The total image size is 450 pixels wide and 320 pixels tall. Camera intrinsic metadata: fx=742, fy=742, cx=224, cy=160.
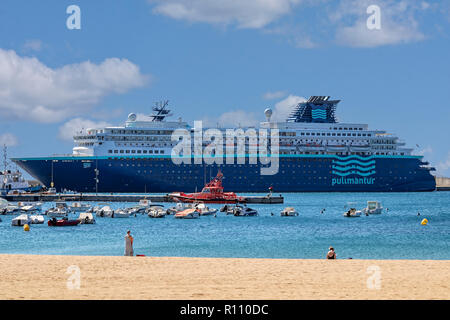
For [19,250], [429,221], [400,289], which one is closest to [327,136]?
[429,221]

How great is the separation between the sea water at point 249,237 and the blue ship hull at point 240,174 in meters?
31.0

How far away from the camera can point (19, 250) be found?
1176 inches

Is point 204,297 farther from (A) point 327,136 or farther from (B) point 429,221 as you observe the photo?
(A) point 327,136

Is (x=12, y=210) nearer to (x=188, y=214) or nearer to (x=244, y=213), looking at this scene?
(x=188, y=214)

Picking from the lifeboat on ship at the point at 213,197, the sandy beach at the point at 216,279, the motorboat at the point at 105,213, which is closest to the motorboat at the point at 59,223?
the motorboat at the point at 105,213

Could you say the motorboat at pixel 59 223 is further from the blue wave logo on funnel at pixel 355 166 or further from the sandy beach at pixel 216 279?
the blue wave logo on funnel at pixel 355 166

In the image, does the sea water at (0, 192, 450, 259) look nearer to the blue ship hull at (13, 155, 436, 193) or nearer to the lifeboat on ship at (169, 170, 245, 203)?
the lifeboat on ship at (169, 170, 245, 203)

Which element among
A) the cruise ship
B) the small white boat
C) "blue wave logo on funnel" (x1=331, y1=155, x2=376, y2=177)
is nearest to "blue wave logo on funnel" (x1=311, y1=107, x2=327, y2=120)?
the cruise ship

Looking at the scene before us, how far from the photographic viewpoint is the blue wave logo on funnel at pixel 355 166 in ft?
300

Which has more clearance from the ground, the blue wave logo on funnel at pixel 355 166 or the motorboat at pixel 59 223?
the blue wave logo on funnel at pixel 355 166

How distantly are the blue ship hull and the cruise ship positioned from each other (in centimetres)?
11

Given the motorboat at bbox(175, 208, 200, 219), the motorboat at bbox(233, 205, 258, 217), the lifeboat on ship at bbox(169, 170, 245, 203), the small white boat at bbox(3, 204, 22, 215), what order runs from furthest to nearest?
the lifeboat on ship at bbox(169, 170, 245, 203) < the small white boat at bbox(3, 204, 22, 215) < the motorboat at bbox(233, 205, 258, 217) < the motorboat at bbox(175, 208, 200, 219)

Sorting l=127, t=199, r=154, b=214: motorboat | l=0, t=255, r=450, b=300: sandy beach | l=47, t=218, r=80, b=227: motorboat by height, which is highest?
l=127, t=199, r=154, b=214: motorboat

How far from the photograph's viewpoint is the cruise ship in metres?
83.2
